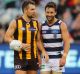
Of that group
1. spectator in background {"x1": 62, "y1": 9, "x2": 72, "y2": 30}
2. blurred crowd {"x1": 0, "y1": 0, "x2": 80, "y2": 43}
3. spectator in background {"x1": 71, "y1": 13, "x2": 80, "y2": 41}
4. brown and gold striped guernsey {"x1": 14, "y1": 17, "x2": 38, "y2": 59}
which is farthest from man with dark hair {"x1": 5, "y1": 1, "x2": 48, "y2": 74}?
spectator in background {"x1": 62, "y1": 9, "x2": 72, "y2": 30}

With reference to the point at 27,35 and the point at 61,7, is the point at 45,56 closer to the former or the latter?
the point at 27,35

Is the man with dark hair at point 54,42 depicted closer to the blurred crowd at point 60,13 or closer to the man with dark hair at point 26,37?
the man with dark hair at point 26,37

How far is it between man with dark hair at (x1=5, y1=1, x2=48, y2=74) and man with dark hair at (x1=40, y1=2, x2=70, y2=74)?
15cm

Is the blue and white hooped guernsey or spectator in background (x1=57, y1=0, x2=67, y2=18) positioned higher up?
spectator in background (x1=57, y1=0, x2=67, y2=18)

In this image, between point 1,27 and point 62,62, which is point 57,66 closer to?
point 62,62

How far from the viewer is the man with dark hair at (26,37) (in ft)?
25.8

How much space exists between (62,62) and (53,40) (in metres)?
0.43

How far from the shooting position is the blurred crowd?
14.3 m

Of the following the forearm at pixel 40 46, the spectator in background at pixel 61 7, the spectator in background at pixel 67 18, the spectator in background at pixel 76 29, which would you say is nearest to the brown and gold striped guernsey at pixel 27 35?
the forearm at pixel 40 46

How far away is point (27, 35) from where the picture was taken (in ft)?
26.0

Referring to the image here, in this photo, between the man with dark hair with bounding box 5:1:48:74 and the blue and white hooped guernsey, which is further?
the blue and white hooped guernsey

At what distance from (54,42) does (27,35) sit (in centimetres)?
54

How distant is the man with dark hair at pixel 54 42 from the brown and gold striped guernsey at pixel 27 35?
0.76ft

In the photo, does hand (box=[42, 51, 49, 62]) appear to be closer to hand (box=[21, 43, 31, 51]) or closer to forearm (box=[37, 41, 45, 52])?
forearm (box=[37, 41, 45, 52])
